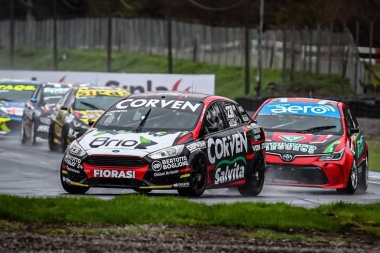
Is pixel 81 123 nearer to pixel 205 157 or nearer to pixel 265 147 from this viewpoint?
pixel 265 147

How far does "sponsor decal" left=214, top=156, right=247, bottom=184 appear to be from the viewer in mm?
15852

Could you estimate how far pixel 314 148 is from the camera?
18062 millimetres

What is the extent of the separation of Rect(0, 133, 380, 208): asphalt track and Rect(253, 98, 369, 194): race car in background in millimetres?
223

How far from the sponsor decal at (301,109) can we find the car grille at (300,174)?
149 cm

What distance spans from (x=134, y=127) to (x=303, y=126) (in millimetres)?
4100

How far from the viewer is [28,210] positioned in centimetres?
1209

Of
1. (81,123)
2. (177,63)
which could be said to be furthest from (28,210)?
(177,63)

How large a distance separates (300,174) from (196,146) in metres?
3.20

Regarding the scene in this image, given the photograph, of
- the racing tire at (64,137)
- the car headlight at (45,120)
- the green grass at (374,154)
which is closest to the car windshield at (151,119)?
the racing tire at (64,137)

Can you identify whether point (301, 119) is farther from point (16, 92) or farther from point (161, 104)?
point (16, 92)

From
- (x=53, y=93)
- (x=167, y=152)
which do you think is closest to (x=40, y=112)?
(x=53, y=93)

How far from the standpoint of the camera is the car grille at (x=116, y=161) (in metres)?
14.8

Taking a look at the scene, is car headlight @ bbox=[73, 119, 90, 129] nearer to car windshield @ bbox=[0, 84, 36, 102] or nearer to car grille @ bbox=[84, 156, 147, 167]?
car windshield @ bbox=[0, 84, 36, 102]

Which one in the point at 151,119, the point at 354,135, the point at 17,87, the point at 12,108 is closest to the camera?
the point at 151,119
